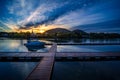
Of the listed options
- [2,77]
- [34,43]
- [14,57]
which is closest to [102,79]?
[2,77]

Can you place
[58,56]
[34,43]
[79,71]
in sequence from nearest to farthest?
1. [79,71]
2. [58,56]
3. [34,43]

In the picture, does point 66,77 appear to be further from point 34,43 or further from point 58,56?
point 34,43

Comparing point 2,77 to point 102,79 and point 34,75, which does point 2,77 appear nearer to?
point 34,75

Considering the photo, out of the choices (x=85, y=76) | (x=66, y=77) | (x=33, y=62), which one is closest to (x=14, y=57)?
(x=33, y=62)

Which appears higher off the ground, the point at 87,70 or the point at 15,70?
the point at 15,70

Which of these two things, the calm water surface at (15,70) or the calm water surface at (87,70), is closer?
the calm water surface at (87,70)

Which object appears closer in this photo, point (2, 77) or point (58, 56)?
point (2, 77)

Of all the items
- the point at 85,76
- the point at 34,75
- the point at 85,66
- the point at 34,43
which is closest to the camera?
the point at 34,75

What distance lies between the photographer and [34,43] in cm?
3516

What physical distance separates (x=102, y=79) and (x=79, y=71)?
117 inches

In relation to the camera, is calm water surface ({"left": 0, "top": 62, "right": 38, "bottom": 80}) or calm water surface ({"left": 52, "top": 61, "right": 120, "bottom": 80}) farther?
calm water surface ({"left": 0, "top": 62, "right": 38, "bottom": 80})

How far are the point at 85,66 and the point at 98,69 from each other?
1.53 m

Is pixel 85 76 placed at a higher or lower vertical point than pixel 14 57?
lower

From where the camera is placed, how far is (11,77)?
479 inches
